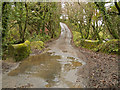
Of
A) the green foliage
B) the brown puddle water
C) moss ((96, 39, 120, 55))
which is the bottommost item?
the brown puddle water

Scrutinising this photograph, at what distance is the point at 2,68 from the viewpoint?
7.14 m

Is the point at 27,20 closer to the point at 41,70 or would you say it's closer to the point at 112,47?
the point at 41,70

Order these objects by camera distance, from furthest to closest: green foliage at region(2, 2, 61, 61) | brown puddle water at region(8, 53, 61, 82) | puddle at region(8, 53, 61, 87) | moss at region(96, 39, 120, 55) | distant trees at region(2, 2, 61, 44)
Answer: distant trees at region(2, 2, 61, 44)
moss at region(96, 39, 120, 55)
green foliage at region(2, 2, 61, 61)
brown puddle water at region(8, 53, 61, 82)
puddle at region(8, 53, 61, 87)

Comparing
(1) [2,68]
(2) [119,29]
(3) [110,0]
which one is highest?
(3) [110,0]

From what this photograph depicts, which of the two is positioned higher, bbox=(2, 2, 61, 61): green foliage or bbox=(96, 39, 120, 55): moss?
bbox=(2, 2, 61, 61): green foliage

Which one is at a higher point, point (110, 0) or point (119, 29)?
point (110, 0)

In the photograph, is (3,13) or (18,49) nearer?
(3,13)

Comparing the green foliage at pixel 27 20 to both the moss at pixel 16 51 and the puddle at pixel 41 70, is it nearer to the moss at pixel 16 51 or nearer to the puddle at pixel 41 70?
the moss at pixel 16 51

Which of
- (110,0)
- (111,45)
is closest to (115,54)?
(111,45)

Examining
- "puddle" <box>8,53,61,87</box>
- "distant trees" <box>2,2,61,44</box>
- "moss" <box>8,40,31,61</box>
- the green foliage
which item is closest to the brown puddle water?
"puddle" <box>8,53,61,87</box>

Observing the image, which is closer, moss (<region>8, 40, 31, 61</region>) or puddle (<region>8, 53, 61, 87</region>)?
puddle (<region>8, 53, 61, 87</region>)

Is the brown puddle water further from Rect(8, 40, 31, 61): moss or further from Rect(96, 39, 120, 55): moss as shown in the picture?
Rect(96, 39, 120, 55): moss

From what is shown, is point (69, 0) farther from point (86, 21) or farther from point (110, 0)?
point (110, 0)

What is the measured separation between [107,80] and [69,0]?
18187 mm
